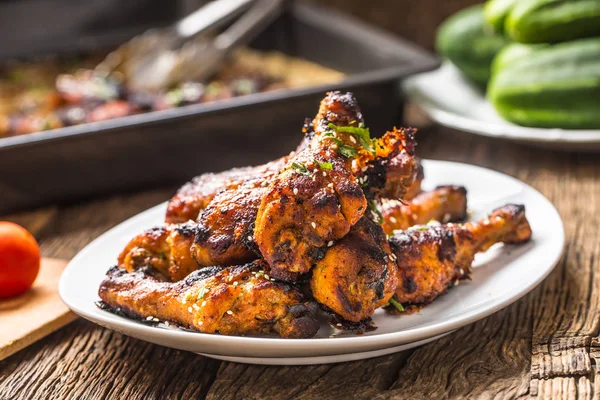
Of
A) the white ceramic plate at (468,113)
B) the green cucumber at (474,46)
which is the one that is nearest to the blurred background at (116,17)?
the white ceramic plate at (468,113)

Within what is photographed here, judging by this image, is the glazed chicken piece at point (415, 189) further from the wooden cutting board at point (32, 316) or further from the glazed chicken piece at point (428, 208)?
the wooden cutting board at point (32, 316)

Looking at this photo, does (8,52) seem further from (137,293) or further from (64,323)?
(137,293)

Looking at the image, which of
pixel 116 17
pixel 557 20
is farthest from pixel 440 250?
pixel 116 17

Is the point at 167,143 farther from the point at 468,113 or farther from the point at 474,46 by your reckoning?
the point at 474,46

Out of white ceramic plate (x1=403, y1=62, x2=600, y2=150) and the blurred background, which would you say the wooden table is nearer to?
white ceramic plate (x1=403, y1=62, x2=600, y2=150)

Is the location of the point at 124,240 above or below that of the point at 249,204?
below

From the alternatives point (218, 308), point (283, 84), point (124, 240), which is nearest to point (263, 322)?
point (218, 308)
